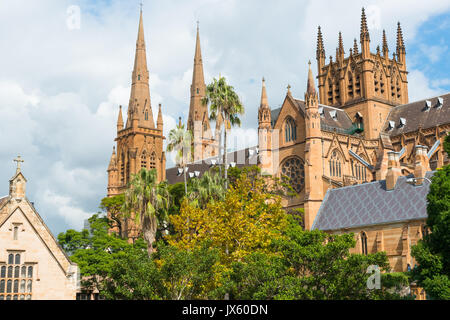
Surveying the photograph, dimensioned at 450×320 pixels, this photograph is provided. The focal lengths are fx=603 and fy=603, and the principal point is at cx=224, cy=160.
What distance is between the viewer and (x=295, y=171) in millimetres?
68625

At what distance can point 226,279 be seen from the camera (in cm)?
3072

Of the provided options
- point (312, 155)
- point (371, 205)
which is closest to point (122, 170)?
point (312, 155)

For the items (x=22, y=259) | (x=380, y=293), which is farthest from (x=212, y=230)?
(x=380, y=293)

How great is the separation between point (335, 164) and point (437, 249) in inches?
1510

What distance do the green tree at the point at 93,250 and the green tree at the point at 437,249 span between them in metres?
25.2

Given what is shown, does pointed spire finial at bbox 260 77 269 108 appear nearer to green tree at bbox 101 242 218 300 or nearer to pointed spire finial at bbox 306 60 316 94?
pointed spire finial at bbox 306 60 316 94

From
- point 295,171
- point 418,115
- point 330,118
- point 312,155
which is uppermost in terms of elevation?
point 418,115

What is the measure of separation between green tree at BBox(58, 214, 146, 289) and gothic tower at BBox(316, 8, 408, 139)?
3792 cm

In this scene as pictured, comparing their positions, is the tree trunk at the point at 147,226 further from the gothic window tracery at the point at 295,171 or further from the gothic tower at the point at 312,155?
the gothic window tracery at the point at 295,171

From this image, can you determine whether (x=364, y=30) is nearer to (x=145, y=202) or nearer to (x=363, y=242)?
(x=363, y=242)

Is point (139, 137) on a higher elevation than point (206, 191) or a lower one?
higher

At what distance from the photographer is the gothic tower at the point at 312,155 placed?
6319cm

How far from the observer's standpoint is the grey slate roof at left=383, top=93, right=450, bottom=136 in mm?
73500
